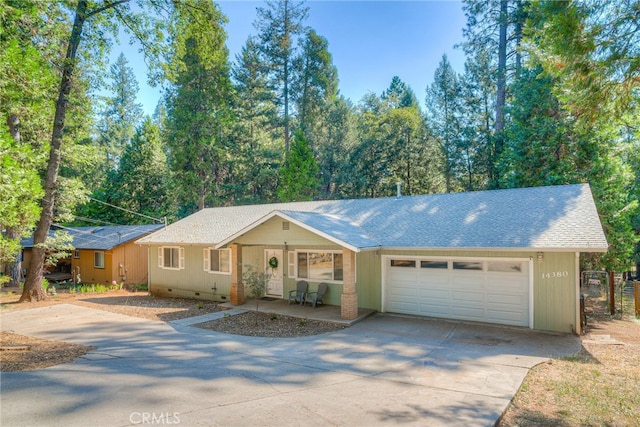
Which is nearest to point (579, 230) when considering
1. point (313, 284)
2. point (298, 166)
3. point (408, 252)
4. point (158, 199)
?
point (408, 252)

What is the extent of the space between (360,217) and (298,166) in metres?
13.9

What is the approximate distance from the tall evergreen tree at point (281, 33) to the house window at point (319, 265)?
18324 mm

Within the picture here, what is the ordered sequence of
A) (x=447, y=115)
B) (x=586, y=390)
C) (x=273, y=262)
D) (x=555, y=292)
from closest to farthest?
(x=586, y=390) → (x=555, y=292) → (x=273, y=262) → (x=447, y=115)

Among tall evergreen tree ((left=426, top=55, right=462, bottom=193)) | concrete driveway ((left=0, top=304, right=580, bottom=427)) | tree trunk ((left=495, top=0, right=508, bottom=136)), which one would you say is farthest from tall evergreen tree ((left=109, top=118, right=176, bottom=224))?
tree trunk ((left=495, top=0, right=508, bottom=136))

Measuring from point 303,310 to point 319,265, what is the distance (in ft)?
5.76

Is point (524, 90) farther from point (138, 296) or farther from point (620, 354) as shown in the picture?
point (138, 296)

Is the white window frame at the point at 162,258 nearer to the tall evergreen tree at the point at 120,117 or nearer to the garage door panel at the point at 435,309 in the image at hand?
the garage door panel at the point at 435,309

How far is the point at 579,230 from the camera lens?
9719mm

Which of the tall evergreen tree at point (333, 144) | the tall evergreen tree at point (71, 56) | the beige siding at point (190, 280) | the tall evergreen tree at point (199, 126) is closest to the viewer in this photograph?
the tall evergreen tree at point (71, 56)

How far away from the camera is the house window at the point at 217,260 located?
50.7ft

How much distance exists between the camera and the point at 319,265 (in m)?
13.6

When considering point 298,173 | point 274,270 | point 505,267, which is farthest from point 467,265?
point 298,173

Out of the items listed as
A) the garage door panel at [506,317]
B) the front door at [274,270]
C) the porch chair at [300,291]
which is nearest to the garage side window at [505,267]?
the garage door panel at [506,317]

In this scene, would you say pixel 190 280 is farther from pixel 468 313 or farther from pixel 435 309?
pixel 468 313
